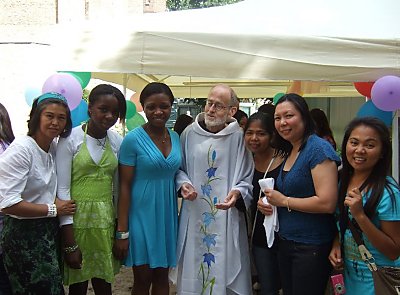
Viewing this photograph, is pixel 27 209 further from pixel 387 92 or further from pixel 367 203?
pixel 387 92

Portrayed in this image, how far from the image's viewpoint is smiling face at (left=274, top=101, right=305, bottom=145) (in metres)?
2.72

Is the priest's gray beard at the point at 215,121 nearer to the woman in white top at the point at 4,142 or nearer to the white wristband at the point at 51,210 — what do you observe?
the white wristband at the point at 51,210

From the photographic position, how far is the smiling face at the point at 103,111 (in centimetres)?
295

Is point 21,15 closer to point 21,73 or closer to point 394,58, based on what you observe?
point 21,73

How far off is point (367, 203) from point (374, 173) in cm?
19

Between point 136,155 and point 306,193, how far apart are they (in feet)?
3.69

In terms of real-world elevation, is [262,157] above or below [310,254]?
above

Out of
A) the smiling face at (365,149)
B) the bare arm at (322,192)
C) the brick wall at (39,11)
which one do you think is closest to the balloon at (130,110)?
the bare arm at (322,192)

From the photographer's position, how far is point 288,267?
2.80 metres

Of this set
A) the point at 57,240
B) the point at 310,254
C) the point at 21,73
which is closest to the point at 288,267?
the point at 310,254

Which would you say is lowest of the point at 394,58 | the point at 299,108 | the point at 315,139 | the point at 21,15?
the point at 315,139

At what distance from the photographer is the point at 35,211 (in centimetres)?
260

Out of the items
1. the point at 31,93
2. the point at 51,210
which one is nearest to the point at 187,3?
the point at 31,93

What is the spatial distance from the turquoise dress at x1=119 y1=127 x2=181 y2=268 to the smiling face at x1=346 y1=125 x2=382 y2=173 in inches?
47.2
